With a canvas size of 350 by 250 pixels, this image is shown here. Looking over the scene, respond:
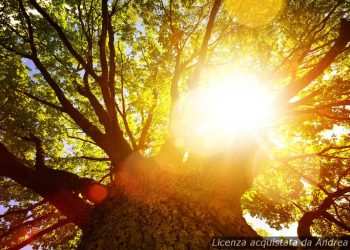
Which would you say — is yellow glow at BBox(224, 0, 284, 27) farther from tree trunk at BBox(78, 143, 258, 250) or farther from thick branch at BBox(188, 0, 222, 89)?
tree trunk at BBox(78, 143, 258, 250)

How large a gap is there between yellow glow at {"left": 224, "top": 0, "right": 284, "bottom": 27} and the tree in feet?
0.13

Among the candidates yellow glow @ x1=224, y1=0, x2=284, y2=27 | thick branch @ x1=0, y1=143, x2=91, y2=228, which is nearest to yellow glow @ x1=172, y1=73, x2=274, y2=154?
thick branch @ x1=0, y1=143, x2=91, y2=228

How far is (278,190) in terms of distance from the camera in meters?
10.8

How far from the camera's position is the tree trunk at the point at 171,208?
3.45m

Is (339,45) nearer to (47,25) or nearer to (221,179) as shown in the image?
(221,179)

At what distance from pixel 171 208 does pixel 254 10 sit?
770 cm

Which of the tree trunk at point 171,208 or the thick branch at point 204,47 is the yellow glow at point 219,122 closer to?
the tree trunk at point 171,208

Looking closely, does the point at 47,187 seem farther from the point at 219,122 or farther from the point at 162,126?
the point at 162,126

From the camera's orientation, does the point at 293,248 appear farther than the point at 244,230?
No

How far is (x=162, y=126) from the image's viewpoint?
1241 centimetres

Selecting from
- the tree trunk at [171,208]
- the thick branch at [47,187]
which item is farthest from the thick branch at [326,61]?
the thick branch at [47,187]

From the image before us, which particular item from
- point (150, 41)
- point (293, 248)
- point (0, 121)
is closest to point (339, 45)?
point (293, 248)

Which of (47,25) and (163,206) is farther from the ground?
(47,25)

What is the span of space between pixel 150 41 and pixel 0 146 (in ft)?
23.7
